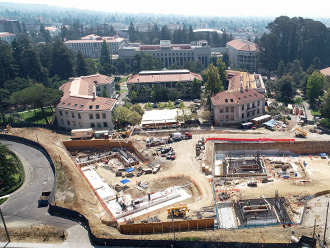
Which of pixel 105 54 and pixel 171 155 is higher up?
pixel 105 54

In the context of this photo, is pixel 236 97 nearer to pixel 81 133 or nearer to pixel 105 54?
pixel 81 133

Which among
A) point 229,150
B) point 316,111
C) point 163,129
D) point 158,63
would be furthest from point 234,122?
point 158,63

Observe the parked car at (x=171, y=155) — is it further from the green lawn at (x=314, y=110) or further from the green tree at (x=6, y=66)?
the green tree at (x=6, y=66)

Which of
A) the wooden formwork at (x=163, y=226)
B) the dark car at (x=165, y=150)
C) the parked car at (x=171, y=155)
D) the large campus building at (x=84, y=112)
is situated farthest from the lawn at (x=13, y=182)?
the parked car at (x=171, y=155)

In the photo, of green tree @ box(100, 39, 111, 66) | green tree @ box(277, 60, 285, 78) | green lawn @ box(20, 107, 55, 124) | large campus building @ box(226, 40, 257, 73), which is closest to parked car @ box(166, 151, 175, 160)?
green lawn @ box(20, 107, 55, 124)

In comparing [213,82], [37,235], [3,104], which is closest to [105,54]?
[3,104]

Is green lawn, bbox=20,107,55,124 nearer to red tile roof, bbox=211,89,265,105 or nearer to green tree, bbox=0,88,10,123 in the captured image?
green tree, bbox=0,88,10,123
